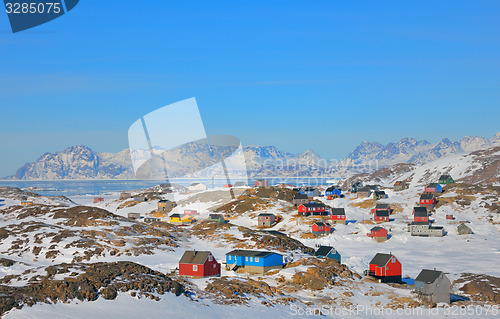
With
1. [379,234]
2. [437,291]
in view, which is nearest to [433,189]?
[379,234]

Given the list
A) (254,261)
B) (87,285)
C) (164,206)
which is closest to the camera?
(87,285)

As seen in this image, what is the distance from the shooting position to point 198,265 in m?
55.9

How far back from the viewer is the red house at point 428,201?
113375 millimetres

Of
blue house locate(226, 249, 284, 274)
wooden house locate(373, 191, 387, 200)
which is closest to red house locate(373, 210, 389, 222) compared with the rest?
wooden house locate(373, 191, 387, 200)

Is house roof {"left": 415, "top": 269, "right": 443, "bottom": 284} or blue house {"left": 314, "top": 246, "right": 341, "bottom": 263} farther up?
house roof {"left": 415, "top": 269, "right": 443, "bottom": 284}

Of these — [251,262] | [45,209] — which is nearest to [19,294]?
[251,262]

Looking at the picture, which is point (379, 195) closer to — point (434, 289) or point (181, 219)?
point (181, 219)

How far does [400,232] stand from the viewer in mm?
95812

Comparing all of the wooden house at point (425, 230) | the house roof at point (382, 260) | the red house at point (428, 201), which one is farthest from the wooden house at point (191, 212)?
the house roof at point (382, 260)

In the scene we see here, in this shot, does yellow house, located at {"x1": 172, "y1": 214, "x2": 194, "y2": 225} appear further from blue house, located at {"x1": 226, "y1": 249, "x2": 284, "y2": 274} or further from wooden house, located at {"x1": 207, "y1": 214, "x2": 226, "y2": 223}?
blue house, located at {"x1": 226, "y1": 249, "x2": 284, "y2": 274}

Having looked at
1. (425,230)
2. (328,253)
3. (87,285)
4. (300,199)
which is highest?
(87,285)

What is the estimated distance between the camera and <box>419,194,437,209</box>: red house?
11338 cm

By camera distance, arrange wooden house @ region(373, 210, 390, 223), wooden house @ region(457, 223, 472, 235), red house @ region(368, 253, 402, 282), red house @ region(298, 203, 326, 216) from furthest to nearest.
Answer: red house @ region(298, 203, 326, 216)
wooden house @ region(373, 210, 390, 223)
wooden house @ region(457, 223, 472, 235)
red house @ region(368, 253, 402, 282)

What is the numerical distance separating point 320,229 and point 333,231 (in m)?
3.69
